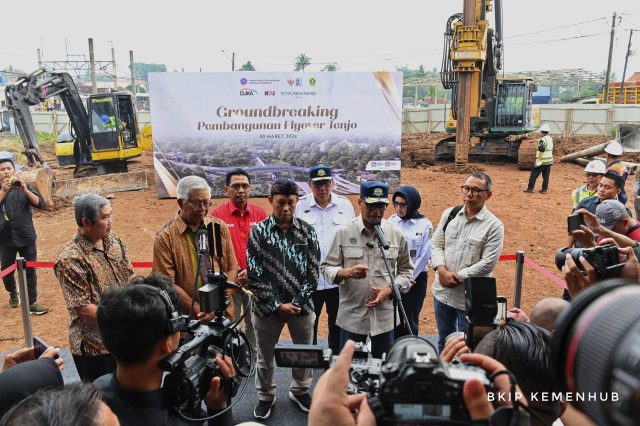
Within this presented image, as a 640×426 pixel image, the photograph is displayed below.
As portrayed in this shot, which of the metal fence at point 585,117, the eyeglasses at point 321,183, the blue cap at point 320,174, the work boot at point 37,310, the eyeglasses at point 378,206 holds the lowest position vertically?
the work boot at point 37,310

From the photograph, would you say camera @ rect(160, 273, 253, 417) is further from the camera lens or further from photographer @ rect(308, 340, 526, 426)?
the camera lens

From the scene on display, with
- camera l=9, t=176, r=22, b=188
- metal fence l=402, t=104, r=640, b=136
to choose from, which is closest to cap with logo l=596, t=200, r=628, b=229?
camera l=9, t=176, r=22, b=188

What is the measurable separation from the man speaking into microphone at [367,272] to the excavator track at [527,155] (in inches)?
542

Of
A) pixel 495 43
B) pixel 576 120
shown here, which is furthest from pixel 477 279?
pixel 576 120

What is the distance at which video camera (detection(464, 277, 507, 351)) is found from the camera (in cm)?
194

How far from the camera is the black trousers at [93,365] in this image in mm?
2861

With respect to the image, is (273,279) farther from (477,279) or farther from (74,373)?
(74,373)

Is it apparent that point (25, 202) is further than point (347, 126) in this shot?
No

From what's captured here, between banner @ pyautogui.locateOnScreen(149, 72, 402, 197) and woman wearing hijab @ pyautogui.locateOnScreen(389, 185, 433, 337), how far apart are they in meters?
7.11

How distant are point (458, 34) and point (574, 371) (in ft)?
48.4

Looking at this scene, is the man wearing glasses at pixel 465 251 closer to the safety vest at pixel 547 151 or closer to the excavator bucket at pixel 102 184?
the safety vest at pixel 547 151

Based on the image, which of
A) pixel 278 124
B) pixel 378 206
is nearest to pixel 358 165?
Answer: pixel 278 124

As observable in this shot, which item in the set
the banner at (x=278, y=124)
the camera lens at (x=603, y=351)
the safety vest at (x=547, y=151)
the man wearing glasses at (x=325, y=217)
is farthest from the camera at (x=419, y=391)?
the safety vest at (x=547, y=151)

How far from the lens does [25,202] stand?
5.61 m
